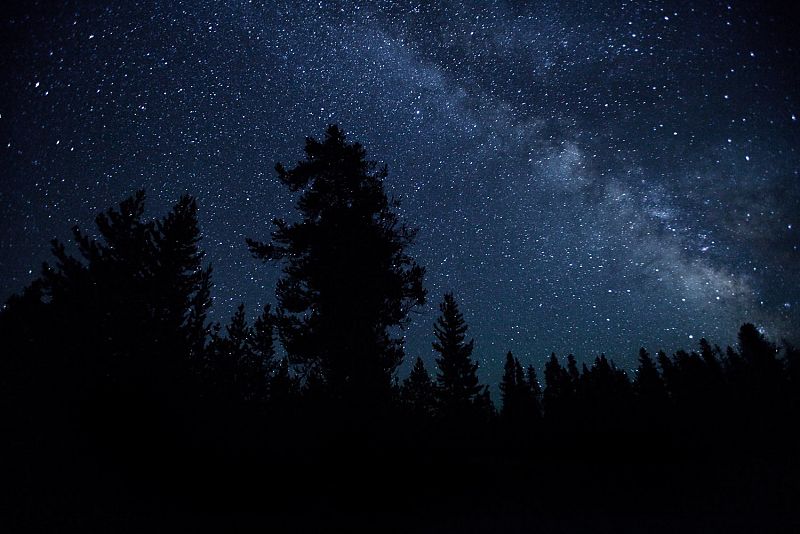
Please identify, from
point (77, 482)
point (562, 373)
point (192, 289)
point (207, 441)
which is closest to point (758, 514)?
point (207, 441)

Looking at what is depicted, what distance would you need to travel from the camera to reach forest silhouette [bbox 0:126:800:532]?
4.90 meters

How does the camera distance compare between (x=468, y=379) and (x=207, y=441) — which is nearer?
(x=207, y=441)

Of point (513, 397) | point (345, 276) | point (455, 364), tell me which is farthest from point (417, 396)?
point (513, 397)

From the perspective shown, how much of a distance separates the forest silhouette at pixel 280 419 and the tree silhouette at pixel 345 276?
6cm

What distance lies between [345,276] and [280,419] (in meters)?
4.96

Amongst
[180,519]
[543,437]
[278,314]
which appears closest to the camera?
[180,519]

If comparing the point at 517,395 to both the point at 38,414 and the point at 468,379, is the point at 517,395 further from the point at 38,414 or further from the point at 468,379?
the point at 38,414

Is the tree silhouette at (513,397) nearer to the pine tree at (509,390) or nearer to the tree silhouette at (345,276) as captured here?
the pine tree at (509,390)

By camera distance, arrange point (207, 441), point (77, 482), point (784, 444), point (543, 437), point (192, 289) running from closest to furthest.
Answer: point (77, 482), point (207, 441), point (192, 289), point (784, 444), point (543, 437)

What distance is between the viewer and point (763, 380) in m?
45.6

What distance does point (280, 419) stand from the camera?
22.0 feet

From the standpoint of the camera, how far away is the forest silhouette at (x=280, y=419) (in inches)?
193

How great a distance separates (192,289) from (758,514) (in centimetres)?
1468

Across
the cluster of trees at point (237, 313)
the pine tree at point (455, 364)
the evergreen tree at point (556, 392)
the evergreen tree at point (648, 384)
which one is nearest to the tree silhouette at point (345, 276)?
the cluster of trees at point (237, 313)
